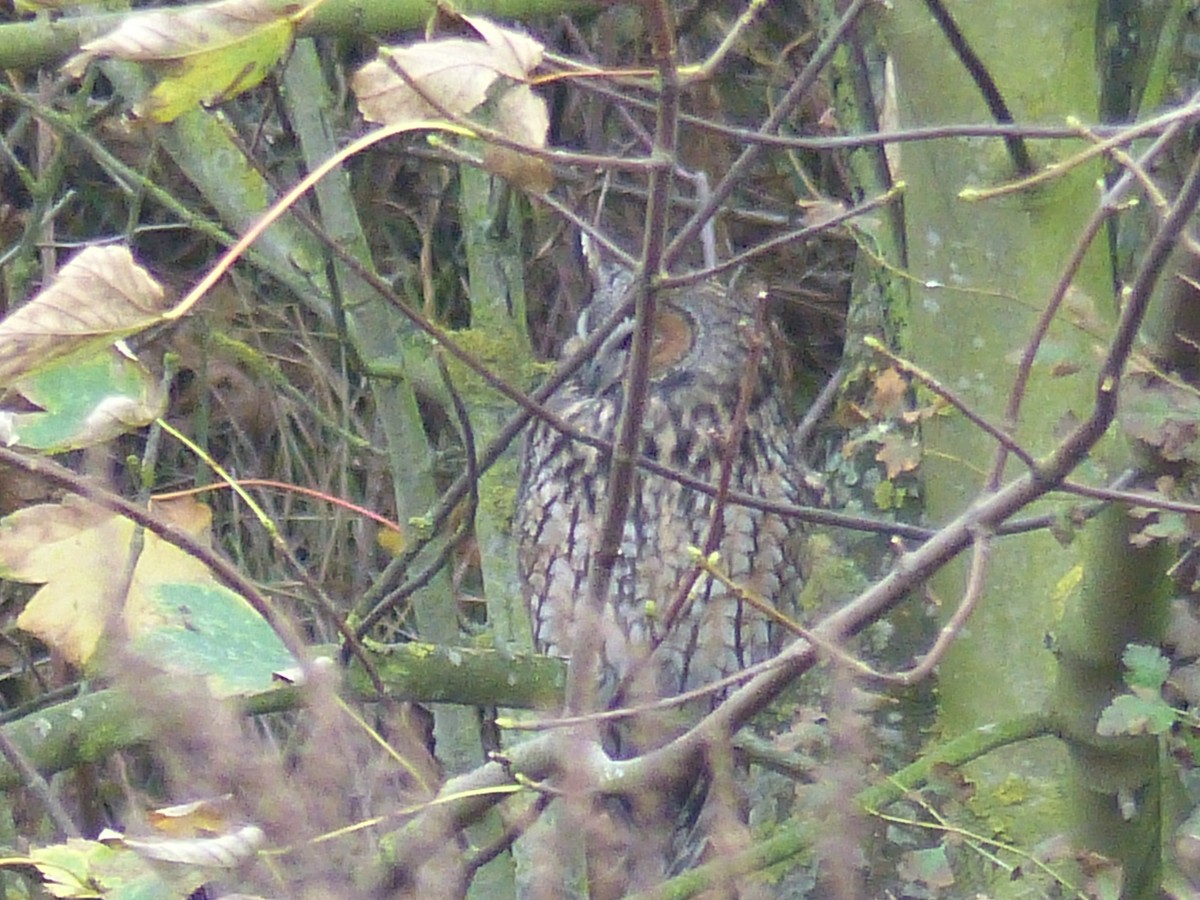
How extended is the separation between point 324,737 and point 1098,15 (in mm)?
1121

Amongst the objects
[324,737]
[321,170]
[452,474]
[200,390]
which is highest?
[321,170]

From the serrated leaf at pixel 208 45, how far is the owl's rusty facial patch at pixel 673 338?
5.73ft

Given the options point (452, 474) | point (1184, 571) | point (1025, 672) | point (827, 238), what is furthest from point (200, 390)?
point (1184, 571)

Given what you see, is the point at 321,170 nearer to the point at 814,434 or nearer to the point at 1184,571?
the point at 1184,571

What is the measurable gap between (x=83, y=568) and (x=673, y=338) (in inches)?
62.9

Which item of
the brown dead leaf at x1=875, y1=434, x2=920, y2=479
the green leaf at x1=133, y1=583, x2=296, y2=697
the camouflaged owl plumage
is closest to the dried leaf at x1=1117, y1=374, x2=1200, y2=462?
the brown dead leaf at x1=875, y1=434, x2=920, y2=479

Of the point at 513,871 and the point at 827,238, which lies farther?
the point at 827,238

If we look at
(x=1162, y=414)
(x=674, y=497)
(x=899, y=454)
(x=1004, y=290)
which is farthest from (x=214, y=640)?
(x=674, y=497)

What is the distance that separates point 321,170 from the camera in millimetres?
719

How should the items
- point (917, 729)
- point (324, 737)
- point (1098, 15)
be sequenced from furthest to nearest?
point (917, 729) → point (1098, 15) → point (324, 737)

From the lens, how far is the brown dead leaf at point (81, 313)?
2.15 feet

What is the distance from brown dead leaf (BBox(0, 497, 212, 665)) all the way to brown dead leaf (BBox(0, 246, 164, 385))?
0.26 m

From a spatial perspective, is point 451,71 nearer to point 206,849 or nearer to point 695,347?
point 206,849

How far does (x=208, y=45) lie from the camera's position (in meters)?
0.68
